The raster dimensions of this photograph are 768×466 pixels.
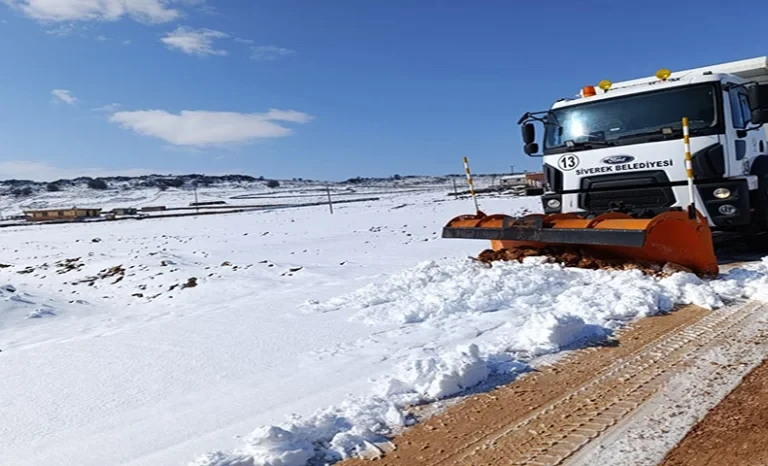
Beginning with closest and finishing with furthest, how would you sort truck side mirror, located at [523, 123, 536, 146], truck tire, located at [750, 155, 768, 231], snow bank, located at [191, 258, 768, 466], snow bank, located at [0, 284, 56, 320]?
snow bank, located at [191, 258, 768, 466], truck tire, located at [750, 155, 768, 231], snow bank, located at [0, 284, 56, 320], truck side mirror, located at [523, 123, 536, 146]

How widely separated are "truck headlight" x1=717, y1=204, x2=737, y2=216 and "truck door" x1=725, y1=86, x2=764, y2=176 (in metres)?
0.39

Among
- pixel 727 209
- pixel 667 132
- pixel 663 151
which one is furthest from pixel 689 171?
pixel 727 209

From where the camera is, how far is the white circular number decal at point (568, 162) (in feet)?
25.5

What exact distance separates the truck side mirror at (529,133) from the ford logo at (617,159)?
4.42 feet

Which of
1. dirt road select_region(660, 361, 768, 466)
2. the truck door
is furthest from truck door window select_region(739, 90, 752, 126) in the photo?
dirt road select_region(660, 361, 768, 466)

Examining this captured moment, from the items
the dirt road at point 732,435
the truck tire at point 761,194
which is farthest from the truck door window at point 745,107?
the dirt road at point 732,435

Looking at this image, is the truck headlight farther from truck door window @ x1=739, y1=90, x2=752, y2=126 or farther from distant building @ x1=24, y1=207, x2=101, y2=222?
distant building @ x1=24, y1=207, x2=101, y2=222

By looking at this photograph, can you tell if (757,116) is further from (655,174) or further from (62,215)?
(62,215)

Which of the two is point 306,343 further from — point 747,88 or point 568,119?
point 747,88

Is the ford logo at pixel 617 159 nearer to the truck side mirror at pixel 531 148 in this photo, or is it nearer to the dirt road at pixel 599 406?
the truck side mirror at pixel 531 148

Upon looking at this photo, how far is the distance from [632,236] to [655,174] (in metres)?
1.63

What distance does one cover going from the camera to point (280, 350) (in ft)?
14.9

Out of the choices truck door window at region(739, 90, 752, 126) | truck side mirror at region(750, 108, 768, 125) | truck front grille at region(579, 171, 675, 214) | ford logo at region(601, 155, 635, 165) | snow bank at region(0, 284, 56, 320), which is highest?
truck door window at region(739, 90, 752, 126)

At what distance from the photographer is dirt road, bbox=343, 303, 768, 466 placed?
274 cm
